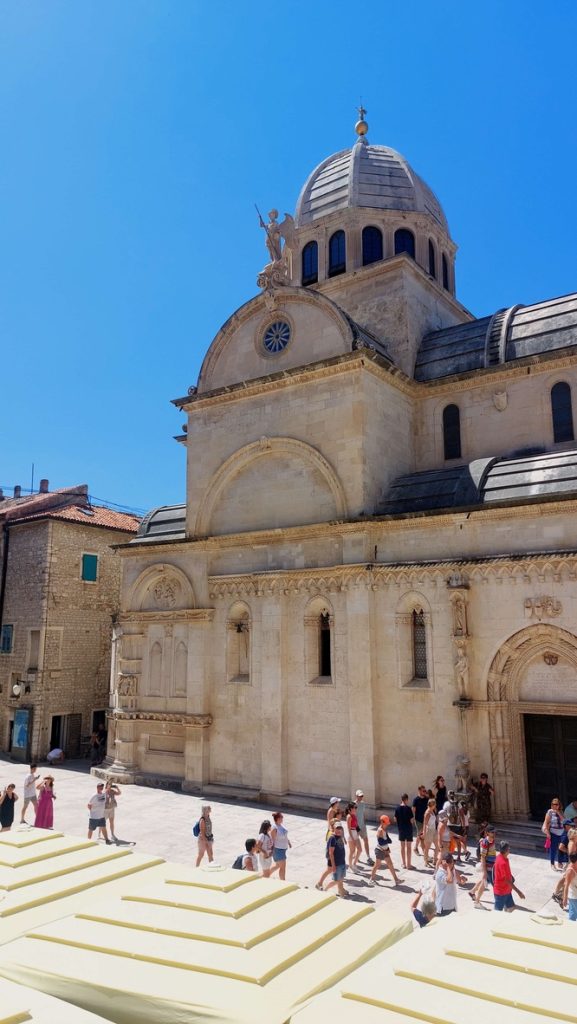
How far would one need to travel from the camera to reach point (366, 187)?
87.2 ft

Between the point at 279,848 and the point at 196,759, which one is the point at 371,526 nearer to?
the point at 279,848

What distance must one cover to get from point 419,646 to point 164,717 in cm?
893

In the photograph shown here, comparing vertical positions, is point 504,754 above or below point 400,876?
above

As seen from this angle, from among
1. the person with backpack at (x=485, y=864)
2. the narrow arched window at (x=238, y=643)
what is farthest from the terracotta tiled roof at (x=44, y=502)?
the person with backpack at (x=485, y=864)

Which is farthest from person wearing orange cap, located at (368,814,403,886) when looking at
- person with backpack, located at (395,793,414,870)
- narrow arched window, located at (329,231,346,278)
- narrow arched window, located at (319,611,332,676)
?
narrow arched window, located at (329,231,346,278)

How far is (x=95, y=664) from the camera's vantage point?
30.5m

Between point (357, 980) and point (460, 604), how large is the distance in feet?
40.6

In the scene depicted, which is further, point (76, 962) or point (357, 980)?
point (76, 962)

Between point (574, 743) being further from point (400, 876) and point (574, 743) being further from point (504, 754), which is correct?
point (400, 876)

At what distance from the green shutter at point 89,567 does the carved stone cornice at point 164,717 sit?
8.69 meters

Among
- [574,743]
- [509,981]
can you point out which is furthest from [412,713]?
[509,981]

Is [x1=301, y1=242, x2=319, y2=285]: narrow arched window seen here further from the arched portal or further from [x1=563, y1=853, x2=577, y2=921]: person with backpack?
[x1=563, y1=853, x2=577, y2=921]: person with backpack

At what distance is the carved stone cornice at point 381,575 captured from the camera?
15.9 metres

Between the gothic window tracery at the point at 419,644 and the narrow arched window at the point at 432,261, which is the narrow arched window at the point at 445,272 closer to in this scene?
the narrow arched window at the point at 432,261
